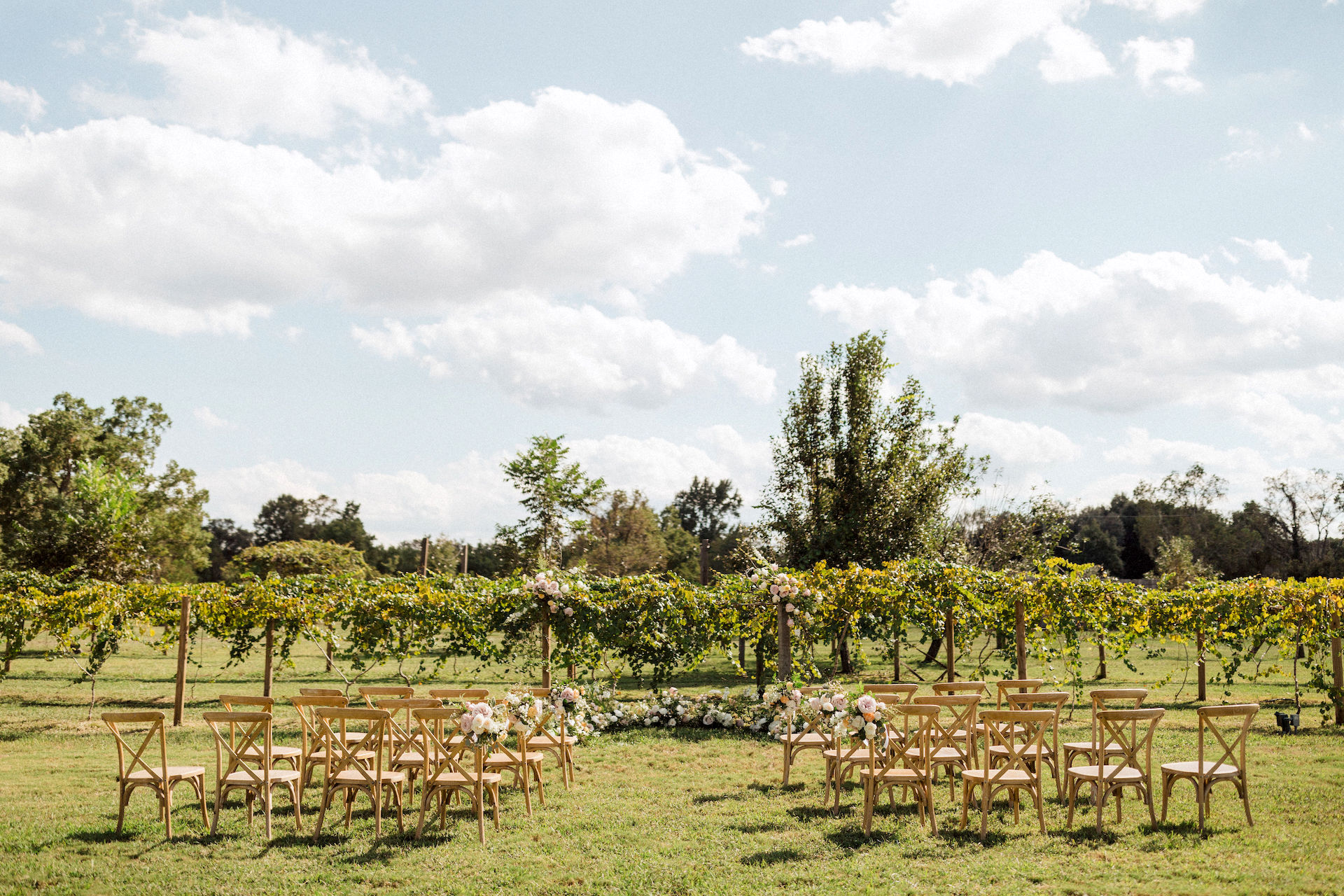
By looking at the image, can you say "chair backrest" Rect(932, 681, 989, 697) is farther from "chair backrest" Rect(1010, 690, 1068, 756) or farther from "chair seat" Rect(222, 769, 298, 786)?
"chair seat" Rect(222, 769, 298, 786)

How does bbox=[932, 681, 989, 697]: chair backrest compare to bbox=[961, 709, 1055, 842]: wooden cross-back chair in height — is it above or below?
above

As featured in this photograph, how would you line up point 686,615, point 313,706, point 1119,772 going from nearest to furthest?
point 1119,772
point 313,706
point 686,615

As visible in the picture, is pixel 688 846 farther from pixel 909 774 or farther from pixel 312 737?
pixel 312 737

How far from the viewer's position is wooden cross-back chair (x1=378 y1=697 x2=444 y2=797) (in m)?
6.30

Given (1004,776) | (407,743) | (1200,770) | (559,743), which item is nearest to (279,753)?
(407,743)

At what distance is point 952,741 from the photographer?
662 centimetres

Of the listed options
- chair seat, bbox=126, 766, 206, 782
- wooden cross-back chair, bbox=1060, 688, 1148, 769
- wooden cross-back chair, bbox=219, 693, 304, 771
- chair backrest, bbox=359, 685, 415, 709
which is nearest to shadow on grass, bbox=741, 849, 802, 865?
wooden cross-back chair, bbox=1060, 688, 1148, 769

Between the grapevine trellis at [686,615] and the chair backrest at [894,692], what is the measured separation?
3.36 metres

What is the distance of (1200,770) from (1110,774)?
57 centimetres

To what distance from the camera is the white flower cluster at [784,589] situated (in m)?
10.6

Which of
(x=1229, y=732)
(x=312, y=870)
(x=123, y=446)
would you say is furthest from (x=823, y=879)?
(x=123, y=446)

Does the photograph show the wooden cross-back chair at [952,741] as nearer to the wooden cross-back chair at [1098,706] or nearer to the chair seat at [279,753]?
the wooden cross-back chair at [1098,706]

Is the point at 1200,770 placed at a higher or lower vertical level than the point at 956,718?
lower

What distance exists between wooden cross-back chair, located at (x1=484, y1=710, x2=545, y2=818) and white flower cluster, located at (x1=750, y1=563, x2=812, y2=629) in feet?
13.1
